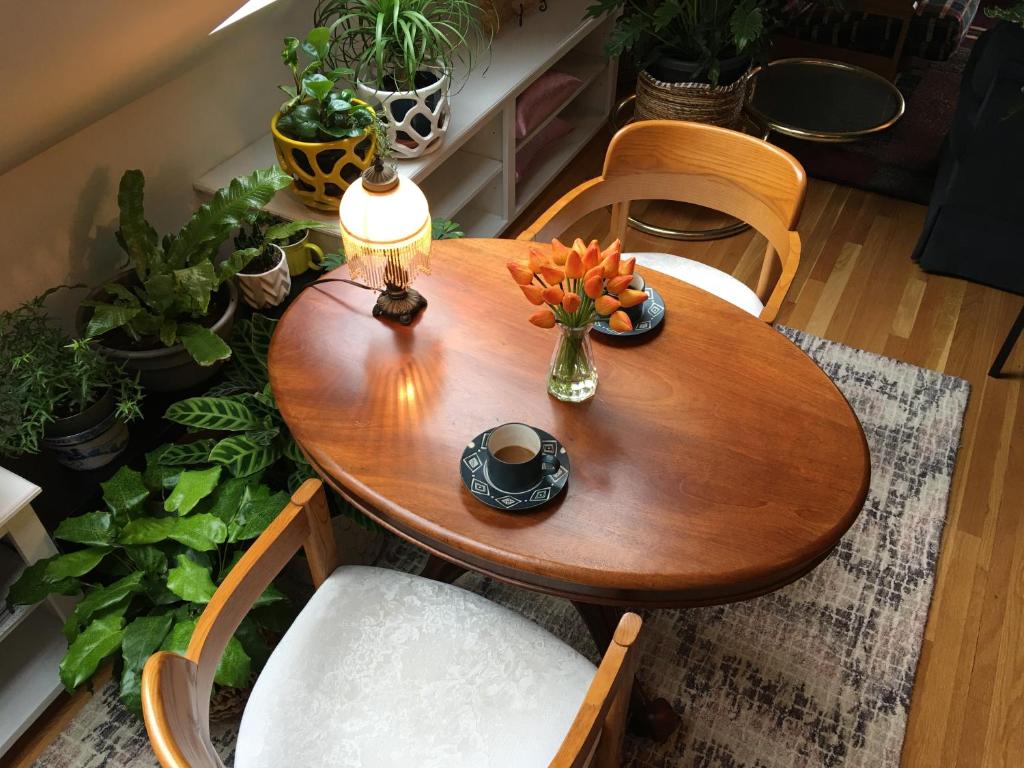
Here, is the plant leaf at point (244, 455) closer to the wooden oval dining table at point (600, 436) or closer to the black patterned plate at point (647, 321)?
the wooden oval dining table at point (600, 436)

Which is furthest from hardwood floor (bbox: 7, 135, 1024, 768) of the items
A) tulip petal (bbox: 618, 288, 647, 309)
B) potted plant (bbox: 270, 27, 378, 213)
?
tulip petal (bbox: 618, 288, 647, 309)

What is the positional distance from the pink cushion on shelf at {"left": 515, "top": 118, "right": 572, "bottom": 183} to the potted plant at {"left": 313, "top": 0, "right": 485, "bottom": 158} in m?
0.69

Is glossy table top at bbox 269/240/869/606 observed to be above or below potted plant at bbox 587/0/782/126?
above

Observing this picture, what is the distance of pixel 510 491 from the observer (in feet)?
4.27

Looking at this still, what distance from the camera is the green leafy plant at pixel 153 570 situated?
1.59m

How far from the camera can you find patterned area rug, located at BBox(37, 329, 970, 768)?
175 centimetres

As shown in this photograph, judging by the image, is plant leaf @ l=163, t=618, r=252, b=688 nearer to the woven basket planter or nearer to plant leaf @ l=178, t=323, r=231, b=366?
plant leaf @ l=178, t=323, r=231, b=366

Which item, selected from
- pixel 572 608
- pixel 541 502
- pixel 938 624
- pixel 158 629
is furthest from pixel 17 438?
pixel 938 624

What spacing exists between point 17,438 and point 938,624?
2014 millimetres

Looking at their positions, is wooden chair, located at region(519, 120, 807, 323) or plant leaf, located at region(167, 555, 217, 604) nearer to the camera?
plant leaf, located at region(167, 555, 217, 604)

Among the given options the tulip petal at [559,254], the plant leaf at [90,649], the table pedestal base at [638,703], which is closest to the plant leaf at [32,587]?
the plant leaf at [90,649]

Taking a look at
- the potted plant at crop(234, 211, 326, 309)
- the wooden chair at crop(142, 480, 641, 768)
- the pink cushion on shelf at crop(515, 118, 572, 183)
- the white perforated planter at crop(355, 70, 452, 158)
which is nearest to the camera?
the wooden chair at crop(142, 480, 641, 768)

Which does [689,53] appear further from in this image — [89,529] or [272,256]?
[89,529]

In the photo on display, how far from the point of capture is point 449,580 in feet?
6.17
